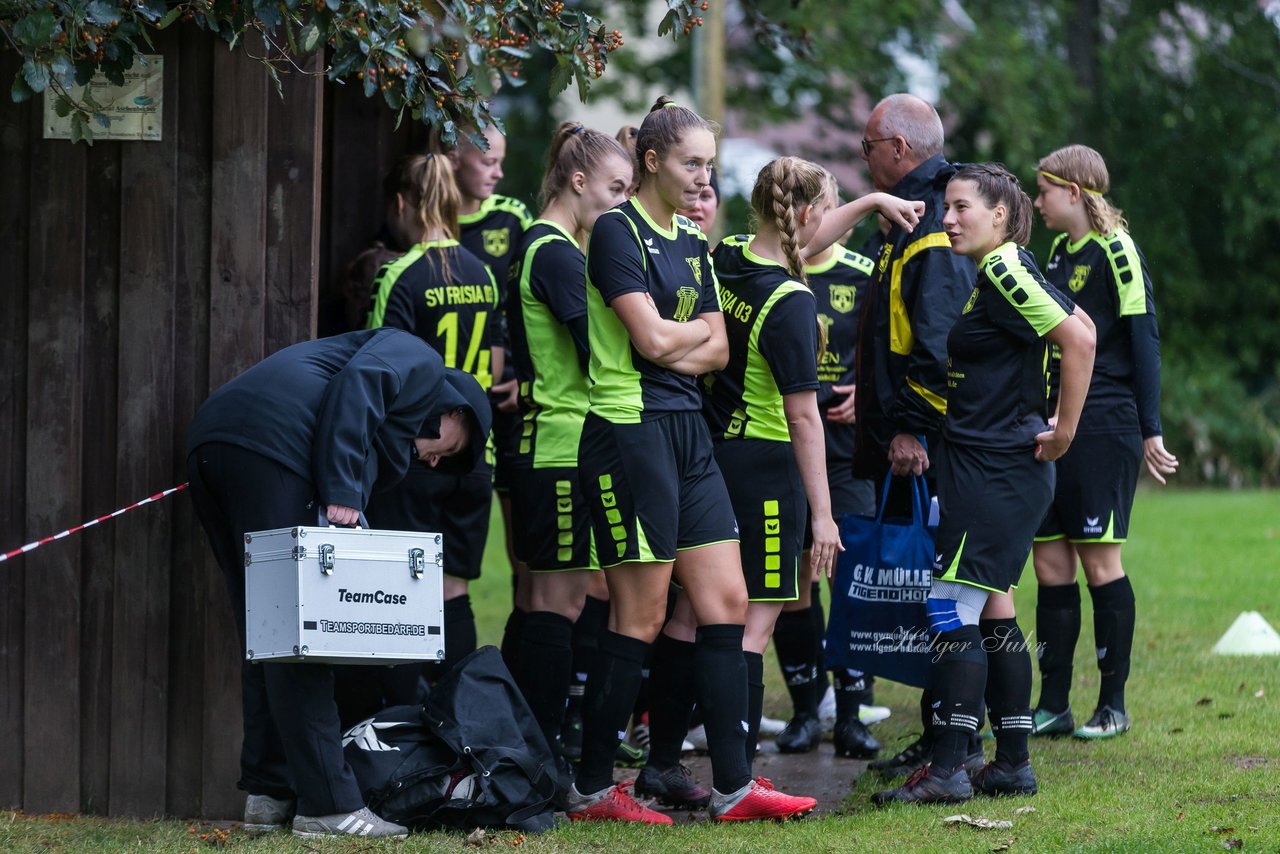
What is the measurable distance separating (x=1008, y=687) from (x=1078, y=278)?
1948 mm

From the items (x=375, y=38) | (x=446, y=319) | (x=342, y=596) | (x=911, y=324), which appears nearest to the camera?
(x=375, y=38)

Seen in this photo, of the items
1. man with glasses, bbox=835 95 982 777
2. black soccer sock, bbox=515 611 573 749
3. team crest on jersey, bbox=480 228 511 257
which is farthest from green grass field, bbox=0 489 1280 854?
team crest on jersey, bbox=480 228 511 257

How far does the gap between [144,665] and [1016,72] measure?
1911 centimetres

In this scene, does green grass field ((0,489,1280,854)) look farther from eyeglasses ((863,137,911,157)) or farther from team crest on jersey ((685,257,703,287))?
eyeglasses ((863,137,911,157))

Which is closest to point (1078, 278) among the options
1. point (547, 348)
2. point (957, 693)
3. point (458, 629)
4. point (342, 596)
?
point (957, 693)

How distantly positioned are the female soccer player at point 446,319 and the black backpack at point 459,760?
0.90m

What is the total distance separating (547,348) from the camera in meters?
5.89

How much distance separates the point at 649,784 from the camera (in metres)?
5.58

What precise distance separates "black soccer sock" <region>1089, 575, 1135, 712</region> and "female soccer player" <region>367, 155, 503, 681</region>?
2543 millimetres

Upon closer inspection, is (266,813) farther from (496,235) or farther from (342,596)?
(496,235)

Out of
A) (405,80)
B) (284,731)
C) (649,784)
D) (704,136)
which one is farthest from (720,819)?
(405,80)

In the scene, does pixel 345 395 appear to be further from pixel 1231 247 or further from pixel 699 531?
pixel 1231 247

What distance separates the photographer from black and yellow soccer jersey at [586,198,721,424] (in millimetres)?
5136

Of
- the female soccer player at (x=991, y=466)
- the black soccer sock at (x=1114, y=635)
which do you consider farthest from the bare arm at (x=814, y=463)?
the black soccer sock at (x=1114, y=635)
